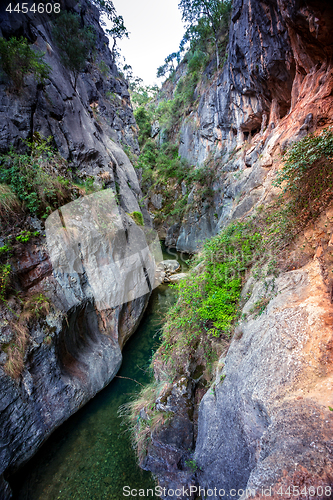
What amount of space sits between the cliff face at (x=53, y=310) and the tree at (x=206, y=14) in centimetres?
1279

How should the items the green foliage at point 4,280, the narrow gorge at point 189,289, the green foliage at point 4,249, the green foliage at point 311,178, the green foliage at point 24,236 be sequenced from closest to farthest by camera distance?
the narrow gorge at point 189,289 < the green foliage at point 311,178 < the green foliage at point 4,280 < the green foliage at point 4,249 < the green foliage at point 24,236

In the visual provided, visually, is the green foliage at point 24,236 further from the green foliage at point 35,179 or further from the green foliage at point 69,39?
the green foliage at point 69,39

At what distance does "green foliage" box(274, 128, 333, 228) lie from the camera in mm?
3156

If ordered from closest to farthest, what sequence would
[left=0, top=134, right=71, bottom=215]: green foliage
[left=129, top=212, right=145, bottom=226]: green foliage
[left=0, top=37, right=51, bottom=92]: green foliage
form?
[left=0, top=134, right=71, bottom=215]: green foliage
[left=0, top=37, right=51, bottom=92]: green foliage
[left=129, top=212, right=145, bottom=226]: green foliage

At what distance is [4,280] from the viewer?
13.9ft

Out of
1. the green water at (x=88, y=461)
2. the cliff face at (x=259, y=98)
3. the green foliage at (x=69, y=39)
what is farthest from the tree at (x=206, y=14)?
the green water at (x=88, y=461)

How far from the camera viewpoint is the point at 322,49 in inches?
223

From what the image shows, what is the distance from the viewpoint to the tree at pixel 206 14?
1533 cm

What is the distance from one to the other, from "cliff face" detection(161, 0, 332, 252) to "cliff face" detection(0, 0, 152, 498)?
17.5 ft

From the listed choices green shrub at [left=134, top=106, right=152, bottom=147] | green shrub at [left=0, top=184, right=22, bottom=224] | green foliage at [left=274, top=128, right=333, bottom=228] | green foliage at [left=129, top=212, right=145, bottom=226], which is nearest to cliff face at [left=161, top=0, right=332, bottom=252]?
green foliage at [left=274, top=128, right=333, bottom=228]

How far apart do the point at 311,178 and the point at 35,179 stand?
6.41 meters

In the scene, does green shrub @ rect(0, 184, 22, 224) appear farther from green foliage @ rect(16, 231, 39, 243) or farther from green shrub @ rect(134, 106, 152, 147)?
green shrub @ rect(134, 106, 152, 147)

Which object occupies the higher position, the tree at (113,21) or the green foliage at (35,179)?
the tree at (113,21)

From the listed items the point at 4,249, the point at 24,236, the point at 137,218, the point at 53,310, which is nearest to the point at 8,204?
the point at 24,236
